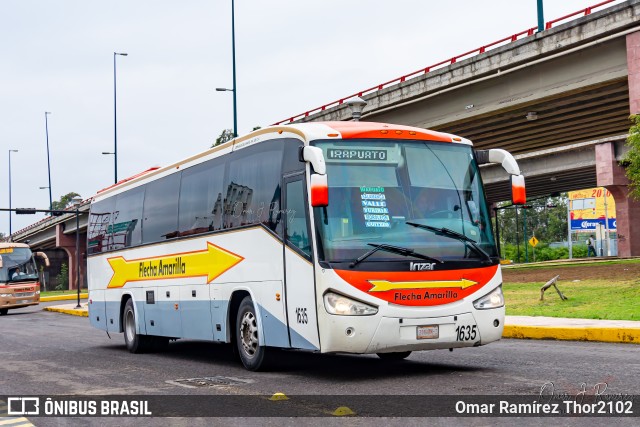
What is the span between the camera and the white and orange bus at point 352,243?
10797 millimetres

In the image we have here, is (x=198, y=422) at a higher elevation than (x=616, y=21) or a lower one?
lower

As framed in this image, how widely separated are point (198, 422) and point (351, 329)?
9.18 ft

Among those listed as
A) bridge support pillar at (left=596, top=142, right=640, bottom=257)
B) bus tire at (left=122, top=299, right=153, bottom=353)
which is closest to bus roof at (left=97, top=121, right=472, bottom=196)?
bus tire at (left=122, top=299, right=153, bottom=353)

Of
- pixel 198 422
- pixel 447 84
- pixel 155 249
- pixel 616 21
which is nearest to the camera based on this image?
pixel 198 422

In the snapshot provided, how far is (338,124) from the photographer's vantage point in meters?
12.0

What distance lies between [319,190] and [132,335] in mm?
8677

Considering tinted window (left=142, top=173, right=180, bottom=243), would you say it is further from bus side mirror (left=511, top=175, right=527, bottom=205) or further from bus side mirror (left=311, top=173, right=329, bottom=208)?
bus side mirror (left=511, top=175, right=527, bottom=205)

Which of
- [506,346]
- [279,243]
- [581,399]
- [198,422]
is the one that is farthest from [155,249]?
[581,399]

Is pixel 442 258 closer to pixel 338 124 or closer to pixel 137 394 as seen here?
pixel 338 124

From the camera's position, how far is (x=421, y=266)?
36.0ft

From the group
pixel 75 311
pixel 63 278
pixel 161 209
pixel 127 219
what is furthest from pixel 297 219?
pixel 63 278

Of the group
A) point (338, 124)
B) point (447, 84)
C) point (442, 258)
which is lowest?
point (442, 258)

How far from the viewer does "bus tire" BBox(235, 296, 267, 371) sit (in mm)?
12539

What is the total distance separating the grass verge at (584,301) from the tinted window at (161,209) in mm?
9053
